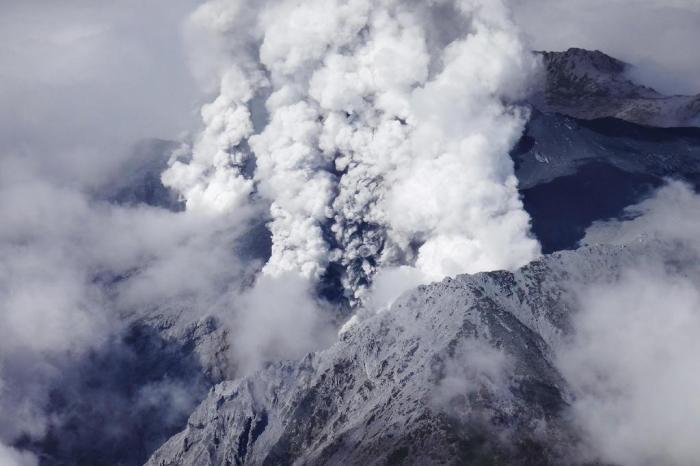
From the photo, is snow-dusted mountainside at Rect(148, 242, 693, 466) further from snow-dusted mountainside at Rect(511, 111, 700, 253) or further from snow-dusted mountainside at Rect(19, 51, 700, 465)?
snow-dusted mountainside at Rect(511, 111, 700, 253)

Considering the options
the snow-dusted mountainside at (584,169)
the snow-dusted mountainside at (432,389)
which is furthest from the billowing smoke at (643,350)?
the snow-dusted mountainside at (584,169)

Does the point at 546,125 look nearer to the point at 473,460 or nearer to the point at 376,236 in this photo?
the point at 376,236

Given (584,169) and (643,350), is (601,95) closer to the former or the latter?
(584,169)

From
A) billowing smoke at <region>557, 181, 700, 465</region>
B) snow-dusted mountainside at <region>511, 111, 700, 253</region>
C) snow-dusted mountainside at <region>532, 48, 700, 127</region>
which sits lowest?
billowing smoke at <region>557, 181, 700, 465</region>

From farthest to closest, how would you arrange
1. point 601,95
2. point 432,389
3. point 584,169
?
point 601,95
point 584,169
point 432,389

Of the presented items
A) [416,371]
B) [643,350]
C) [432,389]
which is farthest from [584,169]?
[432,389]

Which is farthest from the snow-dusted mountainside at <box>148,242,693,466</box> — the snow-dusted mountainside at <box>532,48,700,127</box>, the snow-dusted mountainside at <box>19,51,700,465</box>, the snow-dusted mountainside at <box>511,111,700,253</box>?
the snow-dusted mountainside at <box>532,48,700,127</box>

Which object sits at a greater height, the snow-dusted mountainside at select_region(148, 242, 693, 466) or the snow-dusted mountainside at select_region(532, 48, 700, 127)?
the snow-dusted mountainside at select_region(532, 48, 700, 127)
